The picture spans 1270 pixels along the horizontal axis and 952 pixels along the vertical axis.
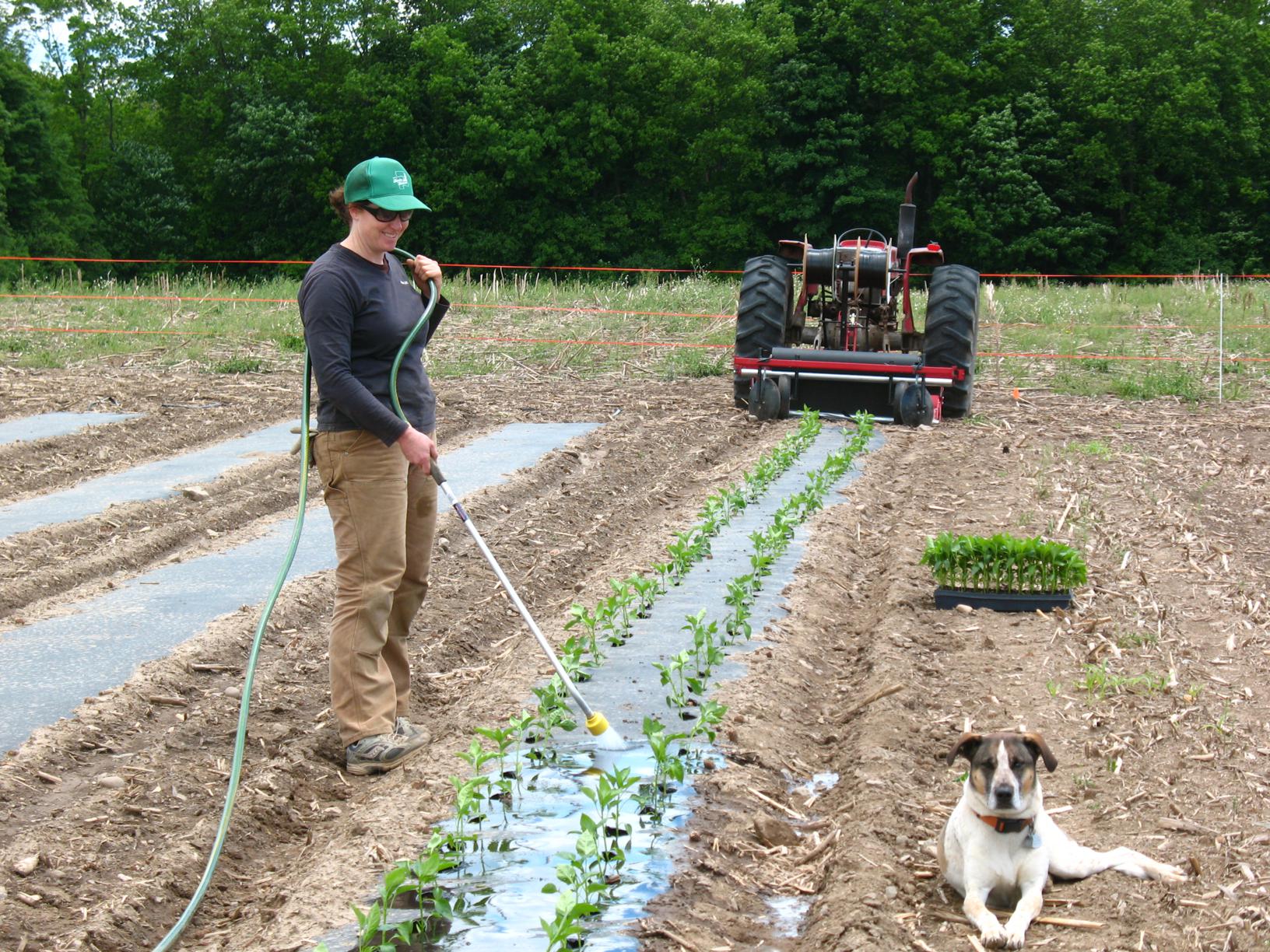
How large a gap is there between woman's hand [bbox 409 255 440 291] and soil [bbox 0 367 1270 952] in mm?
1689

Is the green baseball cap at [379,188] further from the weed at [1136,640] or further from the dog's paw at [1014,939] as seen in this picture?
the weed at [1136,640]

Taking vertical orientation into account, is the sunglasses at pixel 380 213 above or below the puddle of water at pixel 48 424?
above

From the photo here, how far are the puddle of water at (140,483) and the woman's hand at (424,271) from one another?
4.49 meters

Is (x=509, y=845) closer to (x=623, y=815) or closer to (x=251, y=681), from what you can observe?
(x=623, y=815)

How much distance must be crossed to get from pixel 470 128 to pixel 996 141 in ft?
53.4

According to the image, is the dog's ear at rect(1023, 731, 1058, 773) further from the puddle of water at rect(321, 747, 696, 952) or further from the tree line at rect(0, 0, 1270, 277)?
the tree line at rect(0, 0, 1270, 277)

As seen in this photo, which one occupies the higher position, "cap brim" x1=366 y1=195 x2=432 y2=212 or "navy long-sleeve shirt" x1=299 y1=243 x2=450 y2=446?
"cap brim" x1=366 y1=195 x2=432 y2=212

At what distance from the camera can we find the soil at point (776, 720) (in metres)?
3.93

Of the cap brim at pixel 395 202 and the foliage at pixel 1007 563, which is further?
the foliage at pixel 1007 563

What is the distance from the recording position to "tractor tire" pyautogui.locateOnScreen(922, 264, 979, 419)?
12336mm

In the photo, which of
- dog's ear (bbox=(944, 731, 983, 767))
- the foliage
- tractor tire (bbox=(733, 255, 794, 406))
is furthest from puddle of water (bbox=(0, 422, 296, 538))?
dog's ear (bbox=(944, 731, 983, 767))

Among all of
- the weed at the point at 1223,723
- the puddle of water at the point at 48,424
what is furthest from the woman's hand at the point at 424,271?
the puddle of water at the point at 48,424

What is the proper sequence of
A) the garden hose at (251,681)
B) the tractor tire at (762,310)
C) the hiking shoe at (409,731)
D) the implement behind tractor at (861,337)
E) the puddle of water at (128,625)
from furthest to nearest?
the tractor tire at (762,310), the implement behind tractor at (861,337), the puddle of water at (128,625), the hiking shoe at (409,731), the garden hose at (251,681)

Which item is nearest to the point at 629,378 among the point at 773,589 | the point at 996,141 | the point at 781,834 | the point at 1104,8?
the point at 773,589
